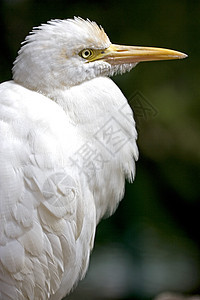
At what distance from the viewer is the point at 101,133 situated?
4.29 feet

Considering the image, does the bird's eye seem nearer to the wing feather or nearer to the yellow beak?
the yellow beak

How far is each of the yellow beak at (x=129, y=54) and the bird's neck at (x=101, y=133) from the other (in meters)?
0.06

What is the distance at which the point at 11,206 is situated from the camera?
3.89 ft

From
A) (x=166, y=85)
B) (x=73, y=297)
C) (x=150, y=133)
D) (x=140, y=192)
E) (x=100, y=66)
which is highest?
(x=100, y=66)

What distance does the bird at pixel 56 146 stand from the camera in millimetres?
1200

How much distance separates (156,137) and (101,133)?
1255 millimetres

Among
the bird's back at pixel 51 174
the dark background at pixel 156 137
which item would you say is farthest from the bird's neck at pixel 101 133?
the dark background at pixel 156 137

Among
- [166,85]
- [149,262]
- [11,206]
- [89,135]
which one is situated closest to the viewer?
[11,206]

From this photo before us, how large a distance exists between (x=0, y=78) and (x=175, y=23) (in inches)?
35.0

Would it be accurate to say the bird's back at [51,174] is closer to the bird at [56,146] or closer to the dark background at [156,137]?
→ the bird at [56,146]

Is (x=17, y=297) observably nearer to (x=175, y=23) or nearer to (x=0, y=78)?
(x=0, y=78)

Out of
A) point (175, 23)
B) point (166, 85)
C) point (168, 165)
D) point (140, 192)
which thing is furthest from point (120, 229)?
point (175, 23)

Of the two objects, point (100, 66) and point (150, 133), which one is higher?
point (100, 66)

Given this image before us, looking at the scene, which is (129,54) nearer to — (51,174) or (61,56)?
(61,56)
